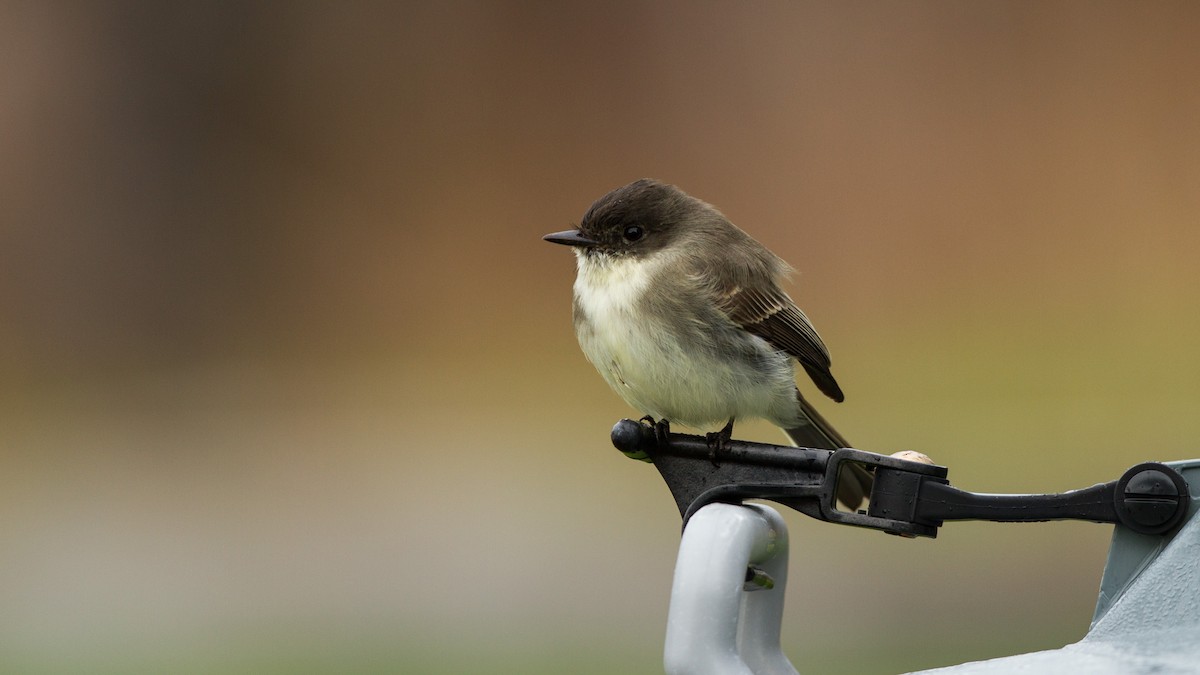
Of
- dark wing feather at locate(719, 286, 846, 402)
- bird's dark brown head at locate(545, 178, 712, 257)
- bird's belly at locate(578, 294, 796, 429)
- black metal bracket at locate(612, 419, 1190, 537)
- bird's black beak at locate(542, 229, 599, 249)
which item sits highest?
bird's dark brown head at locate(545, 178, 712, 257)

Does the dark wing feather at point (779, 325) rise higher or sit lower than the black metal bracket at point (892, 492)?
higher

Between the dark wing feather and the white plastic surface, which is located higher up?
the dark wing feather

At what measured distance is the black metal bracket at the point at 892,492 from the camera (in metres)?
1.16

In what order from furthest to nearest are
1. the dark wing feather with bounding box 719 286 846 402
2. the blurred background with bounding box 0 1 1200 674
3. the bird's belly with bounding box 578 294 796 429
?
the blurred background with bounding box 0 1 1200 674 → the dark wing feather with bounding box 719 286 846 402 → the bird's belly with bounding box 578 294 796 429

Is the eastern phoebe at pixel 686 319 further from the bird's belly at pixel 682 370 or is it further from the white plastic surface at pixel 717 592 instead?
the white plastic surface at pixel 717 592

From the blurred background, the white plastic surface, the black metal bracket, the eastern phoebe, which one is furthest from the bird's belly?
the blurred background

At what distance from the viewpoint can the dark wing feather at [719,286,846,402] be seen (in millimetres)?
2670

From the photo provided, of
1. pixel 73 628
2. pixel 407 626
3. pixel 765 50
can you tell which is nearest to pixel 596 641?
pixel 407 626

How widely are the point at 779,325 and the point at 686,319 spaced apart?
213 millimetres

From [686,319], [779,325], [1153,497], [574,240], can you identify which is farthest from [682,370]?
[1153,497]

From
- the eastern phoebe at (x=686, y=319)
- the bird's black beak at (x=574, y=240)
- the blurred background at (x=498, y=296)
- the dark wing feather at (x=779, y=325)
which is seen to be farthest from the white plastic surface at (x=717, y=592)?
the blurred background at (x=498, y=296)

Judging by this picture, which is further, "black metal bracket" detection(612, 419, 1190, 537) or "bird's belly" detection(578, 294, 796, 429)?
"bird's belly" detection(578, 294, 796, 429)

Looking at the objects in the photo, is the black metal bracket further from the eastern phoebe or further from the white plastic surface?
the eastern phoebe

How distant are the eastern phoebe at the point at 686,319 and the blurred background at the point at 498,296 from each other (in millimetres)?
2607
